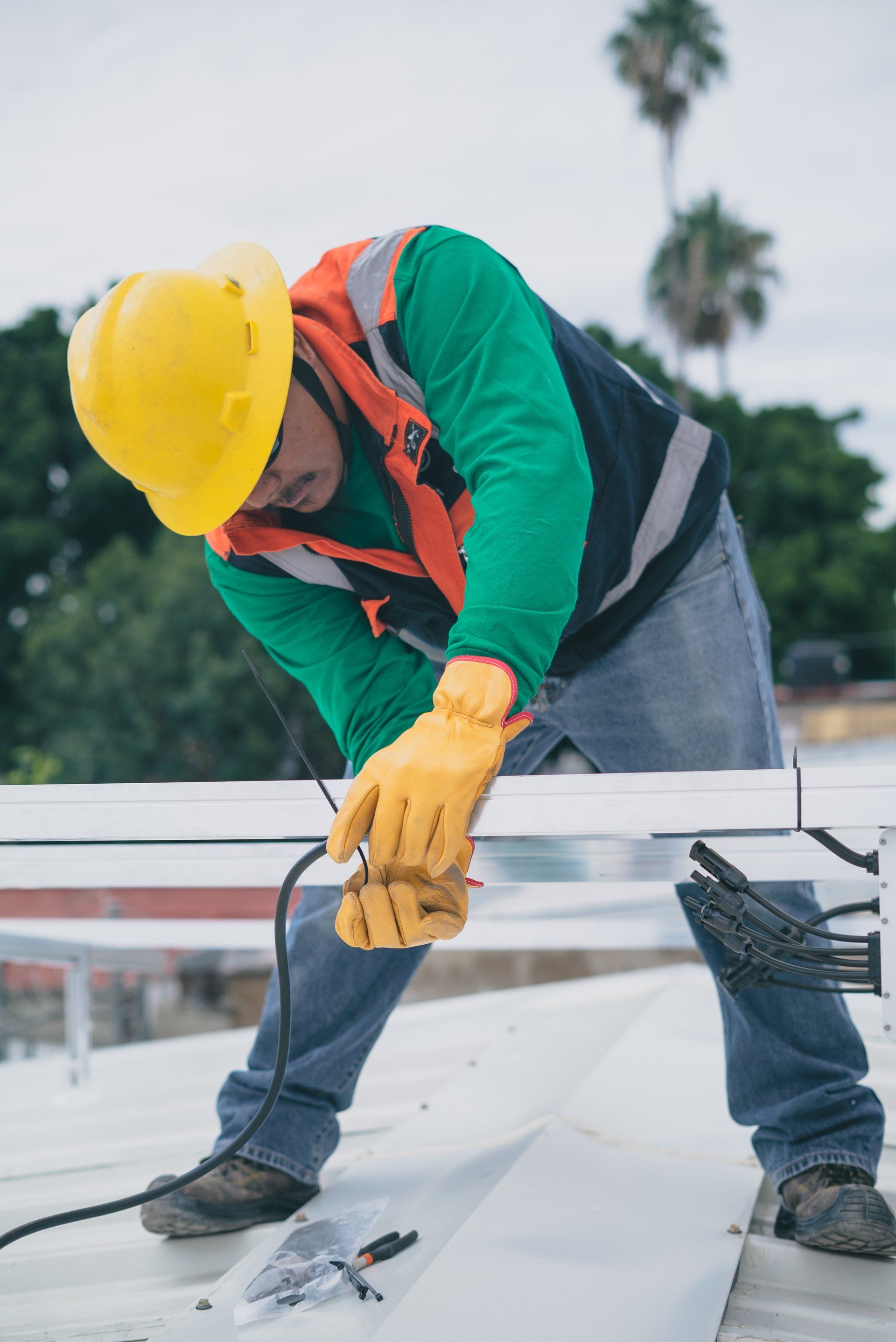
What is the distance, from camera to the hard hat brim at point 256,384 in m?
1.38

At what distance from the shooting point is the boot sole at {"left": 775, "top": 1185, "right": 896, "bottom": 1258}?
1382mm

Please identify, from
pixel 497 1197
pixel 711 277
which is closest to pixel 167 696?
pixel 497 1197

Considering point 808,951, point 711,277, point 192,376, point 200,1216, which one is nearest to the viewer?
point 808,951

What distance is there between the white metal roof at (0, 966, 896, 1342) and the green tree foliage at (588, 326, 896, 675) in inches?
754

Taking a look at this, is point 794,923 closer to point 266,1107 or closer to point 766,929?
point 766,929

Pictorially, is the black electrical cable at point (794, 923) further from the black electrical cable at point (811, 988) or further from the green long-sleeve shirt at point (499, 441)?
the green long-sleeve shirt at point (499, 441)

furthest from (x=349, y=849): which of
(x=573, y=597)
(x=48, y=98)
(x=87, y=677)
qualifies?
(x=48, y=98)

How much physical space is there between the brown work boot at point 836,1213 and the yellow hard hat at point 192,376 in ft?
4.13

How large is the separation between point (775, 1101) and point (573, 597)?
3.01 feet

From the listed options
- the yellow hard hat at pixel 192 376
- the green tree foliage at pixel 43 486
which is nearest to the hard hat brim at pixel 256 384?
the yellow hard hat at pixel 192 376

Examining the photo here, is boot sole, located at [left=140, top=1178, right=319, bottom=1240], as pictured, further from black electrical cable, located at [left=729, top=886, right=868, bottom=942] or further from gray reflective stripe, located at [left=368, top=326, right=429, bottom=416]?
gray reflective stripe, located at [left=368, top=326, right=429, bottom=416]

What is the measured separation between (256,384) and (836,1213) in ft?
4.45

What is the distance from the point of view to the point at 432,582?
168cm

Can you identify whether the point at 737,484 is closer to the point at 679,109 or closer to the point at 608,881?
the point at 679,109
